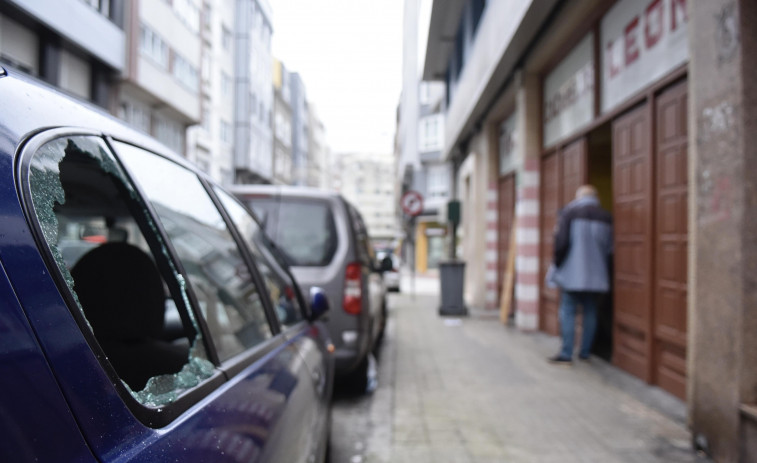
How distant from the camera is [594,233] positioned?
21.7ft

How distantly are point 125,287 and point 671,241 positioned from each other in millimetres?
4847

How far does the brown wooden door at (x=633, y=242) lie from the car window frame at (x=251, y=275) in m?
4.36

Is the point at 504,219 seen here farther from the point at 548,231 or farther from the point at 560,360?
the point at 560,360

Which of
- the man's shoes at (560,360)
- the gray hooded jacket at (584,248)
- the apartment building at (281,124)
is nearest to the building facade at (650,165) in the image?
the gray hooded jacket at (584,248)

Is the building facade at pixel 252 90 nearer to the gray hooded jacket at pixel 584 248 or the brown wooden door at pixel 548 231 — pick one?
the brown wooden door at pixel 548 231

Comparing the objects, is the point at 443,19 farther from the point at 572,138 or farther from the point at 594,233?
the point at 594,233

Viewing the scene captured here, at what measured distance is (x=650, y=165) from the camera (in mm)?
5605

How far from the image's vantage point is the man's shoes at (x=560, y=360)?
6.91 m

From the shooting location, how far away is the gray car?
17.1 ft

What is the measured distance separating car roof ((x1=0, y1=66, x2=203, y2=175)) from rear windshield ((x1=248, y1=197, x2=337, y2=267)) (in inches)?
155

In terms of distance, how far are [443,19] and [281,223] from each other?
12138 millimetres

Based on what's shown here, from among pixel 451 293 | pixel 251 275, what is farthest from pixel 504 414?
pixel 451 293

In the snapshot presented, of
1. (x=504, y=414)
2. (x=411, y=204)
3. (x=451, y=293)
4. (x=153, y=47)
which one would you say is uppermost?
(x=153, y=47)

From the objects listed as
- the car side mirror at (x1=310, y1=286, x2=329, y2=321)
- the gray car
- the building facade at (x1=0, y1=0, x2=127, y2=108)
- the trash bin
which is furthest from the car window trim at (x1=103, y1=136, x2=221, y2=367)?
the building facade at (x1=0, y1=0, x2=127, y2=108)
